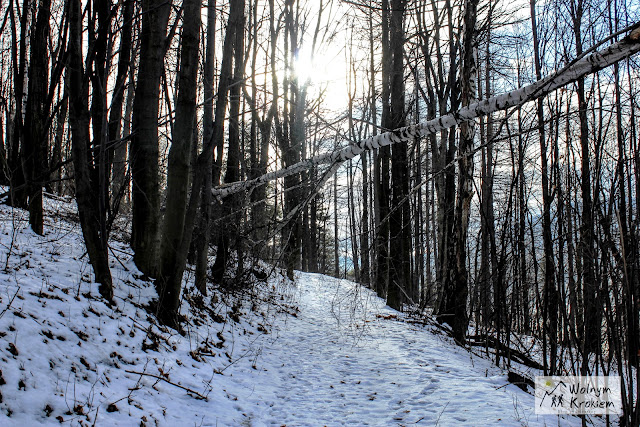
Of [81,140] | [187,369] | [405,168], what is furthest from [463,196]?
[81,140]

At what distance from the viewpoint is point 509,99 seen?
320 cm

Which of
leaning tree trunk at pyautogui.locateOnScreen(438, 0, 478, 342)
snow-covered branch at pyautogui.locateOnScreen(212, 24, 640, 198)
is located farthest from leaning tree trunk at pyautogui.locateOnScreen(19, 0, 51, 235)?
leaning tree trunk at pyautogui.locateOnScreen(438, 0, 478, 342)

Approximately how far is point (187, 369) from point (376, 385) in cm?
204

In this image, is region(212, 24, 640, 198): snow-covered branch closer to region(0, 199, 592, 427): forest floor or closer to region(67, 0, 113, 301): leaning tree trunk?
region(67, 0, 113, 301): leaning tree trunk

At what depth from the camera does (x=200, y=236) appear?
621cm

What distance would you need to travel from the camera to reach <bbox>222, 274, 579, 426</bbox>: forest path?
3.15m

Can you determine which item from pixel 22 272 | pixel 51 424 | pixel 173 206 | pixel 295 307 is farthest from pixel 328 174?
pixel 295 307

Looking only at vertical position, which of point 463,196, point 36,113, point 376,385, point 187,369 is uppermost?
point 36,113

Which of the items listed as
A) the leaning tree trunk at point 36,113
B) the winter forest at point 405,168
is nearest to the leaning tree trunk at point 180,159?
the winter forest at point 405,168

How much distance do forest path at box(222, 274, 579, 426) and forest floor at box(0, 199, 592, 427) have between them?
19 millimetres

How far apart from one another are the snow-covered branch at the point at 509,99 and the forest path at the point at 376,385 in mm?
2470

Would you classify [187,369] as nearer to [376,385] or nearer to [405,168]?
[376,385]

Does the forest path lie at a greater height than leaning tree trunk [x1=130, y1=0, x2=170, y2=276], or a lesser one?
lesser

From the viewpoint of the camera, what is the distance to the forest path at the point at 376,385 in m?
3.15
